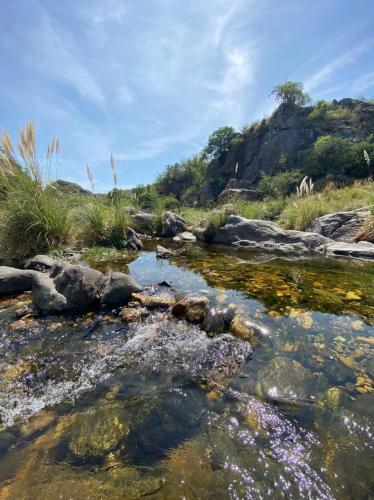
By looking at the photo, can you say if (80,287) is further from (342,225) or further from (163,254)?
(342,225)

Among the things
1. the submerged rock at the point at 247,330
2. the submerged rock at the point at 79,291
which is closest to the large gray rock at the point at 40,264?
the submerged rock at the point at 79,291

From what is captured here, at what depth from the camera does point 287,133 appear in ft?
94.5

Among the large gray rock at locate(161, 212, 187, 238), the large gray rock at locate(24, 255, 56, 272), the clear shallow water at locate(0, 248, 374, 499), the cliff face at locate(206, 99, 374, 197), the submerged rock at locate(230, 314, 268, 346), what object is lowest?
the clear shallow water at locate(0, 248, 374, 499)

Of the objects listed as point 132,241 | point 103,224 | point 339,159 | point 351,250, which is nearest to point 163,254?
point 132,241

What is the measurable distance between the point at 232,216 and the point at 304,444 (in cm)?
823

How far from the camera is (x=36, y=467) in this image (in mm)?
1493

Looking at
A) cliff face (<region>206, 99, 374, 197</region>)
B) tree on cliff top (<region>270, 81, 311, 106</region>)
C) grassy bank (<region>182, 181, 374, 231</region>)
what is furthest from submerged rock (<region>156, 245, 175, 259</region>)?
tree on cliff top (<region>270, 81, 311, 106</region>)

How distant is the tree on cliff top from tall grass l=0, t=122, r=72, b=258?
29307mm

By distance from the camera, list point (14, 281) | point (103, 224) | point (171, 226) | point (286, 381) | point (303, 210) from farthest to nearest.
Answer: point (171, 226) → point (303, 210) → point (103, 224) → point (14, 281) → point (286, 381)

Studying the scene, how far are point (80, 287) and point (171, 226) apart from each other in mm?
7237

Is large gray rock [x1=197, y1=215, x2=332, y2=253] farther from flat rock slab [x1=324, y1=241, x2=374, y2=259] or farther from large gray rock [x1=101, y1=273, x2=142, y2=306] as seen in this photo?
large gray rock [x1=101, y1=273, x2=142, y2=306]

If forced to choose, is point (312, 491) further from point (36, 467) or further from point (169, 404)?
point (36, 467)

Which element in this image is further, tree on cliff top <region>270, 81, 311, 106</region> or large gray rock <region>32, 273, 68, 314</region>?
tree on cliff top <region>270, 81, 311, 106</region>

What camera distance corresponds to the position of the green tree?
34.6m
